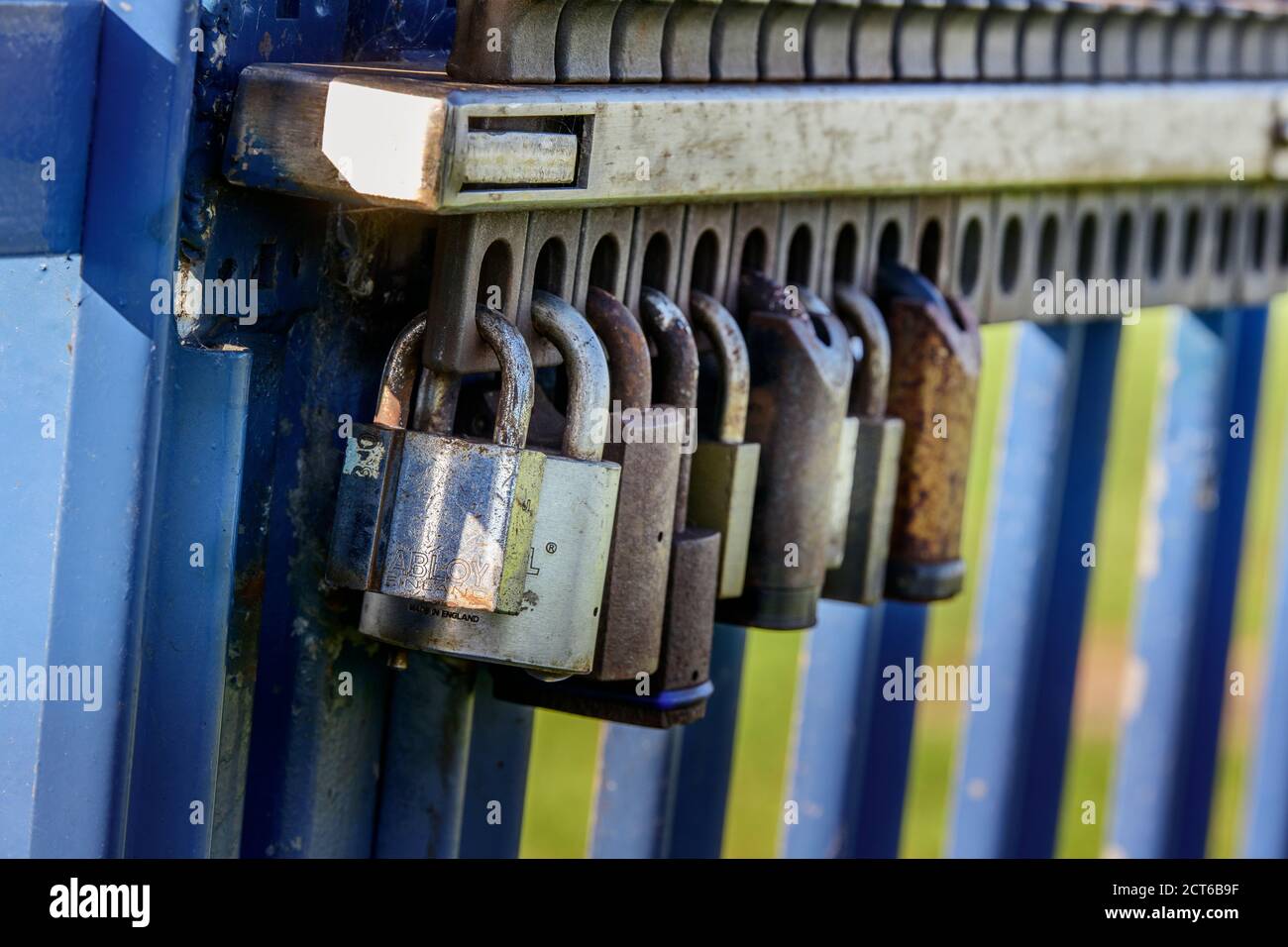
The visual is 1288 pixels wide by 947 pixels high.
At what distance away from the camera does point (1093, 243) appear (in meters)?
1.93

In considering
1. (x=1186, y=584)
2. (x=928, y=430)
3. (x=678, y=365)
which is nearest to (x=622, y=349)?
(x=678, y=365)

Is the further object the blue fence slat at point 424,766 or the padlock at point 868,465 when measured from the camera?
the padlock at point 868,465

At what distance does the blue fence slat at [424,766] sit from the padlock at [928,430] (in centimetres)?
42

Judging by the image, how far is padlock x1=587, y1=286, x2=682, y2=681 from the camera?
4.10ft

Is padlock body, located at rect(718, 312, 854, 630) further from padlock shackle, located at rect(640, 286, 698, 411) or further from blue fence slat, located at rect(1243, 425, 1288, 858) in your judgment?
blue fence slat, located at rect(1243, 425, 1288, 858)

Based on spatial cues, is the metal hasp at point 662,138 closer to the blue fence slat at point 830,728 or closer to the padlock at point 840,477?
the padlock at point 840,477

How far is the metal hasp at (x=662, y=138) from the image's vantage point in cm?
107

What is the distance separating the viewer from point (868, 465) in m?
1.53

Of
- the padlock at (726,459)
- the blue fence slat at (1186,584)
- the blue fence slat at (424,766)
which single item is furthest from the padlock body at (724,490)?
the blue fence slat at (1186,584)

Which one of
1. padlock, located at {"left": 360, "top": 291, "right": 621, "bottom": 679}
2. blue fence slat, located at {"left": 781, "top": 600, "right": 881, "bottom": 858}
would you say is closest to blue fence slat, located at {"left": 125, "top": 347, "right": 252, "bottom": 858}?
padlock, located at {"left": 360, "top": 291, "right": 621, "bottom": 679}

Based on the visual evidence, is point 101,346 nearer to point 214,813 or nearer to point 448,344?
point 448,344

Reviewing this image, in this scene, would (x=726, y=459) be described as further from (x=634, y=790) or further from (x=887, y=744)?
(x=887, y=744)
